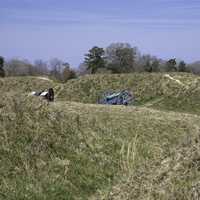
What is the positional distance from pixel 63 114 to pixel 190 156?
7820 millimetres

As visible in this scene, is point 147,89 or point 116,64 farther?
point 116,64

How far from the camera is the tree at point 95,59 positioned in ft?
236

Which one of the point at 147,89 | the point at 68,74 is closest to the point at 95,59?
the point at 68,74

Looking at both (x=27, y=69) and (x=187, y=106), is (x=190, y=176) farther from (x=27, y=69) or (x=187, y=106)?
(x=27, y=69)

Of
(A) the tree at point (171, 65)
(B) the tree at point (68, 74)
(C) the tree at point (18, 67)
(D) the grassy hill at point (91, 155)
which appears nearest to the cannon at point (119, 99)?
(D) the grassy hill at point (91, 155)

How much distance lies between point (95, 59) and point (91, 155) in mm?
60752

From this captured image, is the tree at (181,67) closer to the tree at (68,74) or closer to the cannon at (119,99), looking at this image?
the tree at (68,74)

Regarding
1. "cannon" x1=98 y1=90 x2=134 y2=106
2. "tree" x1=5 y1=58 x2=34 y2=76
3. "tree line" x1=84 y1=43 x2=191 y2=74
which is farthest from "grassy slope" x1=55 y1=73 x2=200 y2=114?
"tree" x1=5 y1=58 x2=34 y2=76

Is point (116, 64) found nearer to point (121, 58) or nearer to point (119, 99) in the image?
point (121, 58)

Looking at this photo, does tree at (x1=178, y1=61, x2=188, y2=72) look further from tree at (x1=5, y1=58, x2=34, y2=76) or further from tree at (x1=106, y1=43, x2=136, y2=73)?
tree at (x1=5, y1=58, x2=34, y2=76)

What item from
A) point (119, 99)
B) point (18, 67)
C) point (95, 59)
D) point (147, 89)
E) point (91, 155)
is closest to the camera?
point (91, 155)

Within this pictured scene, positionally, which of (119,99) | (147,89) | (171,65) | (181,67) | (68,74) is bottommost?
(119,99)

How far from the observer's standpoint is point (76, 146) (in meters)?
12.9

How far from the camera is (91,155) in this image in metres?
12.6
